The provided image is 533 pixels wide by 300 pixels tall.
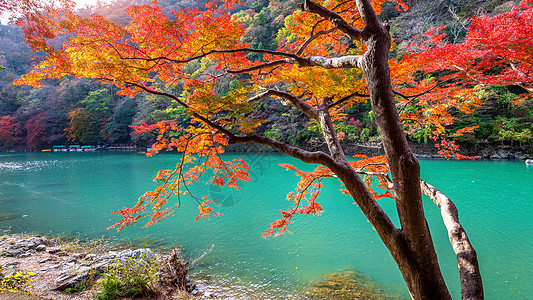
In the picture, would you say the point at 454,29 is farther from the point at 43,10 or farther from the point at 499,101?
the point at 43,10

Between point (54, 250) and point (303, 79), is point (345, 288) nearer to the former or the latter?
point (303, 79)

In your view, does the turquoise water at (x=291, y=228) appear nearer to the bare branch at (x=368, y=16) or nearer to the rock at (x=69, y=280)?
the rock at (x=69, y=280)

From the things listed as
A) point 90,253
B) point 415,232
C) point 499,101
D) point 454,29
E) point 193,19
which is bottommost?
point 90,253

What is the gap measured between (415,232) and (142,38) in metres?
3.18

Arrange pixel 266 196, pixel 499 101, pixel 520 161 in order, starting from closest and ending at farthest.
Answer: pixel 266 196 → pixel 520 161 → pixel 499 101

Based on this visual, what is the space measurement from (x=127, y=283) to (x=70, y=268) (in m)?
1.38

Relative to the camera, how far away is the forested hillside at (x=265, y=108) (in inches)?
451

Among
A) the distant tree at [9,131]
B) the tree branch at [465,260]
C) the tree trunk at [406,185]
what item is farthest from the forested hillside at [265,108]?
the tree branch at [465,260]

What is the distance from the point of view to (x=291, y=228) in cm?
534

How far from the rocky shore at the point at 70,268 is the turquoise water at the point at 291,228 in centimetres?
71

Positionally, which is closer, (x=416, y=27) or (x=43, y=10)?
(x=43, y=10)

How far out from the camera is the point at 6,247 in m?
4.09

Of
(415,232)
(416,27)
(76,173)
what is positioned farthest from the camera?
(416,27)

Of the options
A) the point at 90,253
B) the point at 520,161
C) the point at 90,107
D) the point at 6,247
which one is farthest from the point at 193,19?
the point at 90,107
